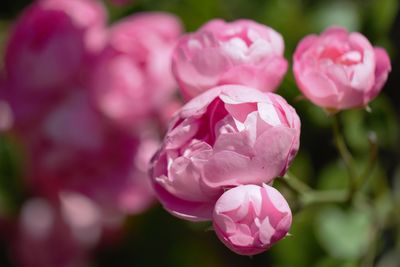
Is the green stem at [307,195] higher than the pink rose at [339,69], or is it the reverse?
the pink rose at [339,69]

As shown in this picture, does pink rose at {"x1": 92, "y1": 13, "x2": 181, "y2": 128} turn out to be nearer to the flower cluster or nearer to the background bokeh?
the background bokeh

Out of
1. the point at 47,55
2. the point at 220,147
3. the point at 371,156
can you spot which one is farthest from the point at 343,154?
the point at 47,55

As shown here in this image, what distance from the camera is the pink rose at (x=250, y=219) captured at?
802mm

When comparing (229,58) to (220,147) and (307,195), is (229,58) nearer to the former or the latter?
(220,147)

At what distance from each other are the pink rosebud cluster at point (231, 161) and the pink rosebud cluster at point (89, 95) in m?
0.49

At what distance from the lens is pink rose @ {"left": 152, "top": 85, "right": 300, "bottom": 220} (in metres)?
0.82

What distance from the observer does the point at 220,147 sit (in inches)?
32.4

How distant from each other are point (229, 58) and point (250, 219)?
19cm

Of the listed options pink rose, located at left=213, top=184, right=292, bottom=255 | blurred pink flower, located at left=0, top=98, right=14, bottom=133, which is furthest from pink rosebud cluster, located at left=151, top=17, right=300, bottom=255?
blurred pink flower, located at left=0, top=98, right=14, bottom=133

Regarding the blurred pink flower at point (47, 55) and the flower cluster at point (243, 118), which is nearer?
the flower cluster at point (243, 118)

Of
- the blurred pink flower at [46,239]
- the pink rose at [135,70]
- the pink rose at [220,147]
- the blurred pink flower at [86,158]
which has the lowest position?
the blurred pink flower at [46,239]

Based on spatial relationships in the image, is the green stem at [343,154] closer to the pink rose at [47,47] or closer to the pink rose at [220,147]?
the pink rose at [220,147]

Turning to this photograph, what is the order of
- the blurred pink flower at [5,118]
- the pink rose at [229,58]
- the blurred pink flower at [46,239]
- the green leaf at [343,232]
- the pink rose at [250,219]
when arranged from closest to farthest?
the pink rose at [250,219] < the pink rose at [229,58] < the green leaf at [343,232] < the blurred pink flower at [5,118] < the blurred pink flower at [46,239]

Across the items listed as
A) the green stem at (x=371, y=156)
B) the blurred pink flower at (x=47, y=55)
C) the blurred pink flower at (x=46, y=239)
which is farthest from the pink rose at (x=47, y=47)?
the green stem at (x=371, y=156)
